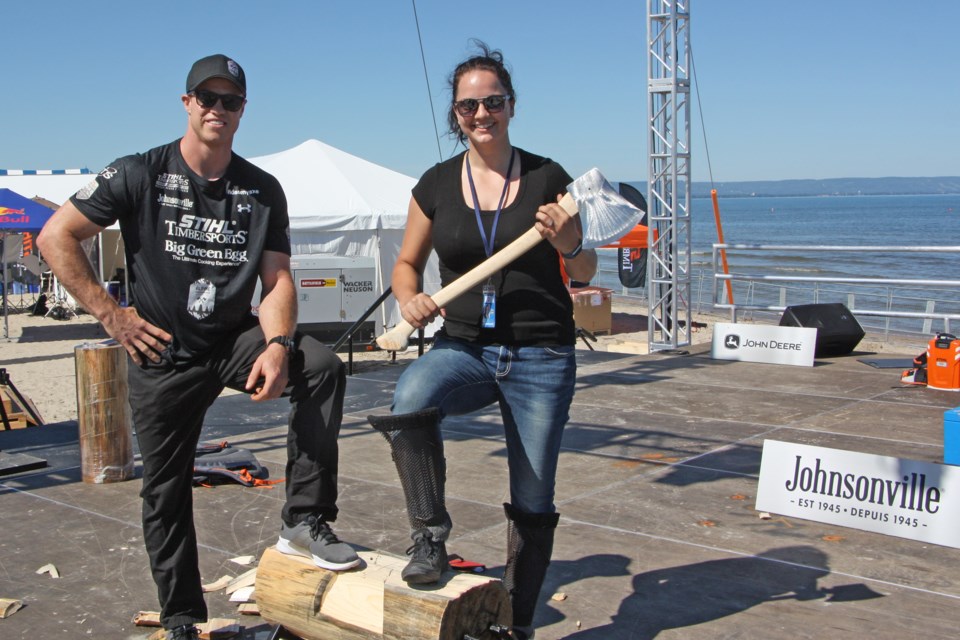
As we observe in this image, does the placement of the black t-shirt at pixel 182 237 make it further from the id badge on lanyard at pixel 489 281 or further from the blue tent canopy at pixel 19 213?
the blue tent canopy at pixel 19 213

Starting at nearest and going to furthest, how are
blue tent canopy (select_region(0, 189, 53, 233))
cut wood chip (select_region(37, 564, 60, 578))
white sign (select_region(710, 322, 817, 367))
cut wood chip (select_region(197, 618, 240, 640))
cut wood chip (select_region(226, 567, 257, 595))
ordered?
cut wood chip (select_region(197, 618, 240, 640)) < cut wood chip (select_region(226, 567, 257, 595)) < cut wood chip (select_region(37, 564, 60, 578)) < white sign (select_region(710, 322, 817, 367)) < blue tent canopy (select_region(0, 189, 53, 233))

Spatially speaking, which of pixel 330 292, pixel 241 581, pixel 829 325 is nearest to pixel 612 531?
pixel 241 581

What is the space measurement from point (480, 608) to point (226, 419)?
5.59 meters

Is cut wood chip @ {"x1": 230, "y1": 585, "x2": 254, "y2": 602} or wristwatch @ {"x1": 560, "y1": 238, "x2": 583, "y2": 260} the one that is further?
cut wood chip @ {"x1": 230, "y1": 585, "x2": 254, "y2": 602}

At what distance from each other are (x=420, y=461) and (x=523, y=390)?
1.42 ft

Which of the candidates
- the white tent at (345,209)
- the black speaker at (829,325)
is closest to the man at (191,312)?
Result: the black speaker at (829,325)

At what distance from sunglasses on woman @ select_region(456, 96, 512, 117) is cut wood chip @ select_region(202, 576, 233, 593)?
2.33 metres

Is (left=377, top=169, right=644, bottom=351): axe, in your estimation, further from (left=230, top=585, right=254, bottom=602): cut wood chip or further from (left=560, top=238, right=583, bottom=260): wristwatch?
(left=230, top=585, right=254, bottom=602): cut wood chip

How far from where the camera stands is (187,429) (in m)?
3.18

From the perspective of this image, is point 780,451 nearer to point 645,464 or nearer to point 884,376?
point 645,464

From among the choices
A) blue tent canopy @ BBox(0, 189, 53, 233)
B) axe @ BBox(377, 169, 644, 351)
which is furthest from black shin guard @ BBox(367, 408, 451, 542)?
blue tent canopy @ BBox(0, 189, 53, 233)

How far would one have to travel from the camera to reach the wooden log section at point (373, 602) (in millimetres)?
2918

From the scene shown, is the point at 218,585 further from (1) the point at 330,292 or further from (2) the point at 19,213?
(2) the point at 19,213

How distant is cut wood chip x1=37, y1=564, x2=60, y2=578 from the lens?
4.27 m
